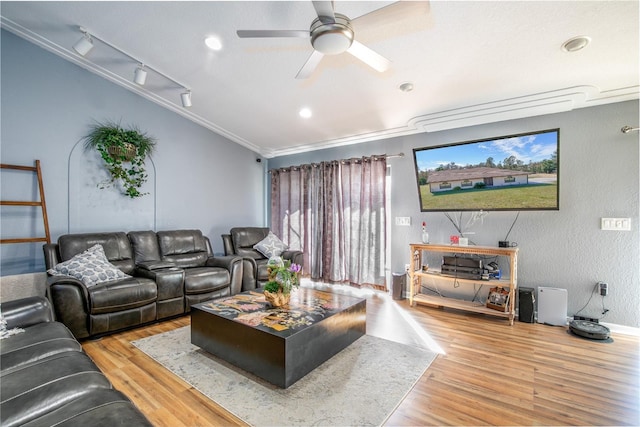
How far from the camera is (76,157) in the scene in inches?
141

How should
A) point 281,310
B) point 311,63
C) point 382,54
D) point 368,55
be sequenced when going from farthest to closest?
point 382,54 → point 281,310 → point 311,63 → point 368,55

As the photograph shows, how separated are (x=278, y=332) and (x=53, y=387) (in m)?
1.13

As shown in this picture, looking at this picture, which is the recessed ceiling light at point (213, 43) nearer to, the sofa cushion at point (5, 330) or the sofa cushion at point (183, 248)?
the sofa cushion at point (183, 248)

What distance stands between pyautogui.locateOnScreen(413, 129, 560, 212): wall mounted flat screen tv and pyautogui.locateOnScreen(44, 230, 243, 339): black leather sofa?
2928 mm

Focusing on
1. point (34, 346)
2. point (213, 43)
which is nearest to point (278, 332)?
point (34, 346)

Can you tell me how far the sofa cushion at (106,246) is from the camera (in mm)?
3113

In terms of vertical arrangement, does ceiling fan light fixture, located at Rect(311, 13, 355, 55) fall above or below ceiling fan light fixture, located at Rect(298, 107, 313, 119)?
below

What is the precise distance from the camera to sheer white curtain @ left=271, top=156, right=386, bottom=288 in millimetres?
4508

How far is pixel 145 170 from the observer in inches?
163

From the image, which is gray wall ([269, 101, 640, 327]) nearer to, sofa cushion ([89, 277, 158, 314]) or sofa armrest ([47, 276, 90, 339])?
sofa cushion ([89, 277, 158, 314])

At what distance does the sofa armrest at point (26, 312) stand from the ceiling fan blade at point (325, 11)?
9.02ft

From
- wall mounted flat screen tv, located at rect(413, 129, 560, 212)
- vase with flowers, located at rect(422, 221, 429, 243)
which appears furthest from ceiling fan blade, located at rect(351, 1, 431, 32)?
vase with flowers, located at rect(422, 221, 429, 243)

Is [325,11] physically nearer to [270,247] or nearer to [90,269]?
[90,269]

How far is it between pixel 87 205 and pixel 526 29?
5002 millimetres
